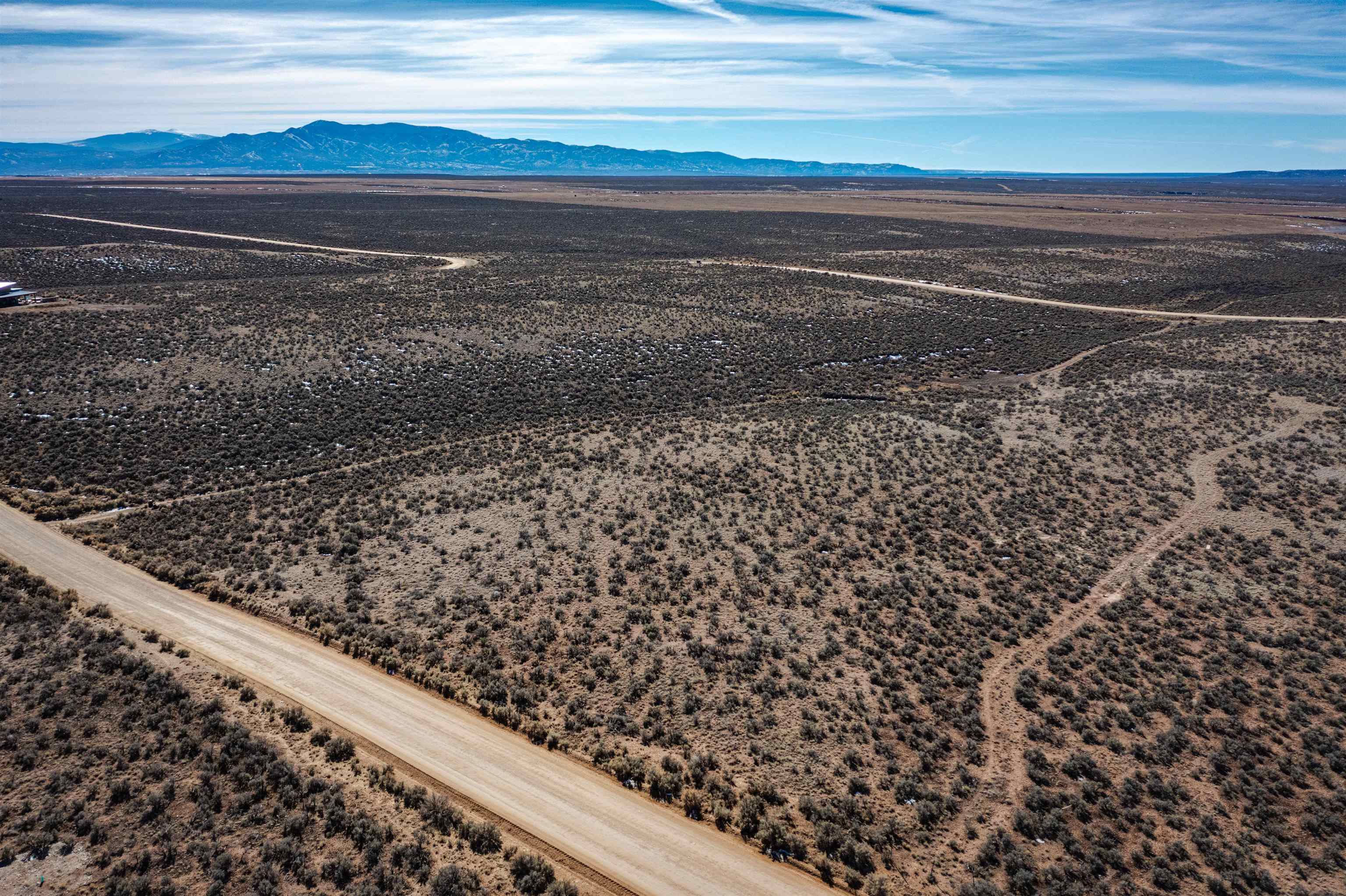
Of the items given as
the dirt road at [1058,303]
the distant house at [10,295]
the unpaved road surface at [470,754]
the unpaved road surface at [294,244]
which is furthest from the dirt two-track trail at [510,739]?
the unpaved road surface at [294,244]

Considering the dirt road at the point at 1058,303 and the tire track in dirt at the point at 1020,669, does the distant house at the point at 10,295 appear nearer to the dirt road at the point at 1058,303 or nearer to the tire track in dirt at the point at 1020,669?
the dirt road at the point at 1058,303

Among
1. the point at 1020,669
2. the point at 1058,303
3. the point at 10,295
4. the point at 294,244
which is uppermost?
the point at 294,244

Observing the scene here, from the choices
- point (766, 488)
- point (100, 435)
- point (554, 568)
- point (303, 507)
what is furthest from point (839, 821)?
point (100, 435)

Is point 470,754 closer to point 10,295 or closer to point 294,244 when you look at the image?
point 10,295

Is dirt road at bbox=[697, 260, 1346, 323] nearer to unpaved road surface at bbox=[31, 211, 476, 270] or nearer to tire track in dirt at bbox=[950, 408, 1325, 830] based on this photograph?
unpaved road surface at bbox=[31, 211, 476, 270]

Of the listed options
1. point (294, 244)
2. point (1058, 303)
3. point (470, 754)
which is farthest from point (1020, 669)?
point (294, 244)

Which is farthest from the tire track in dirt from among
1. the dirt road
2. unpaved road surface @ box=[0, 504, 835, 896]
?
the dirt road
